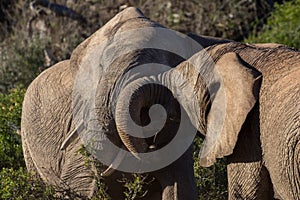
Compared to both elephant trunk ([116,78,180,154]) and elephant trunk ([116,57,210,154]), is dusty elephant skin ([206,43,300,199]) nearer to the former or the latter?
elephant trunk ([116,57,210,154])

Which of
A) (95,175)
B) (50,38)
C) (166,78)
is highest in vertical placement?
(166,78)

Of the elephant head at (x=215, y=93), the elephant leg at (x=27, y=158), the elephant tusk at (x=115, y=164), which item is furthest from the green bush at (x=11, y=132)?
the elephant head at (x=215, y=93)

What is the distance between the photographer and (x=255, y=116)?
19.6 ft

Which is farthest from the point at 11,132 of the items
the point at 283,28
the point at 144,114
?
the point at 283,28

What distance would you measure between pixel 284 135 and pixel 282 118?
10 cm

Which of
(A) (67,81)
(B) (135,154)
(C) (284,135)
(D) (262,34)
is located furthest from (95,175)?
(D) (262,34)

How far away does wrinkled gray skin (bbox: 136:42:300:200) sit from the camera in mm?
5699

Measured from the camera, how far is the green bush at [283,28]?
33.5ft

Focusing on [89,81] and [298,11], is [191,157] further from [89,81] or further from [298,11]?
[298,11]

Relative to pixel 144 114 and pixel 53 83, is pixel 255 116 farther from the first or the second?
pixel 53 83

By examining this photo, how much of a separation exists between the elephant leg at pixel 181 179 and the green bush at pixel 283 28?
3.80m

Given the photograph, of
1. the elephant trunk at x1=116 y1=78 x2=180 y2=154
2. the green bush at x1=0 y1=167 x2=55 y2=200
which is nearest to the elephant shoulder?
the green bush at x1=0 y1=167 x2=55 y2=200

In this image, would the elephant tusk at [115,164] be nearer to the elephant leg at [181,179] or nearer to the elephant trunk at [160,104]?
the elephant trunk at [160,104]

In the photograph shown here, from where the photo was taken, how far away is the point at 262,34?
10820 mm
